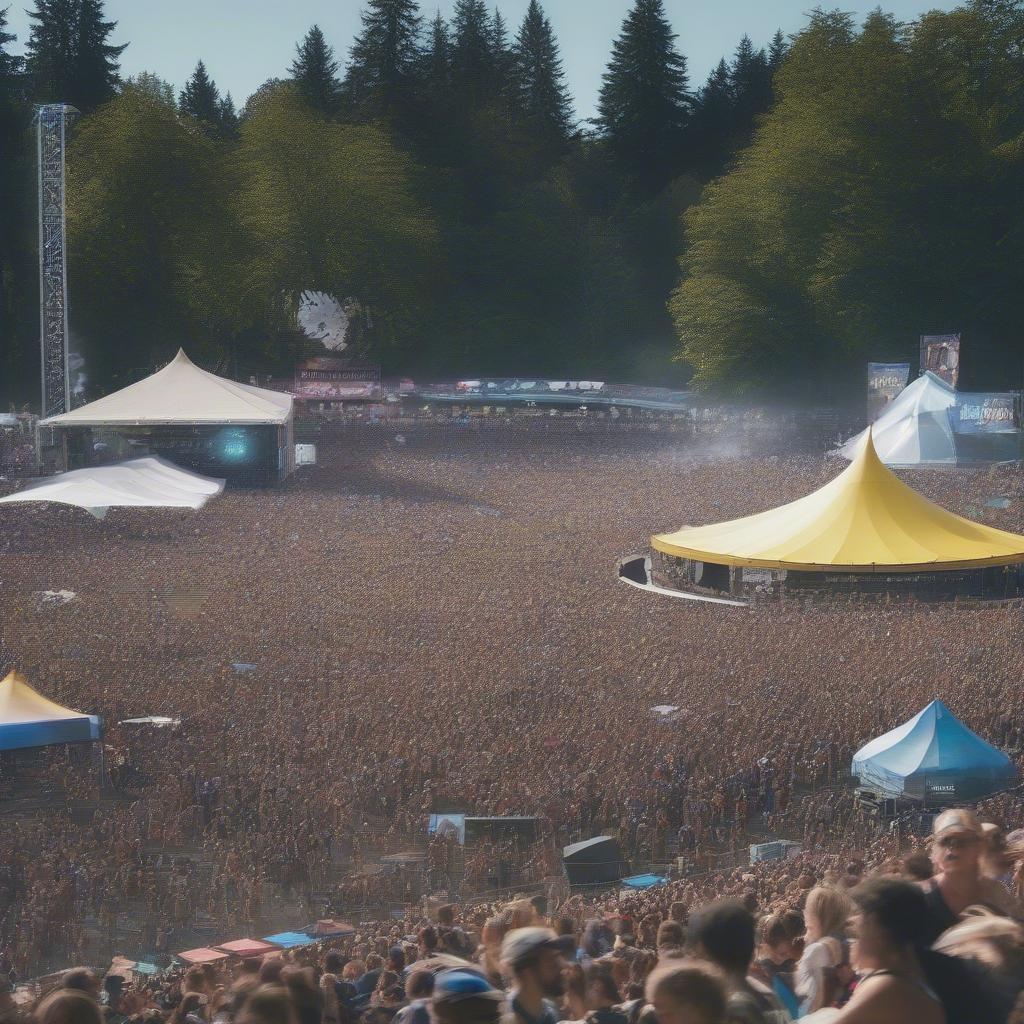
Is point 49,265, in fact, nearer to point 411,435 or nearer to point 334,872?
point 411,435

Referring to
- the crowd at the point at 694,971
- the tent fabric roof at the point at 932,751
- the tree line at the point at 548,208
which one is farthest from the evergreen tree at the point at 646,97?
the crowd at the point at 694,971

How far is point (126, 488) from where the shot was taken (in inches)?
1107

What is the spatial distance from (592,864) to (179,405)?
27472mm

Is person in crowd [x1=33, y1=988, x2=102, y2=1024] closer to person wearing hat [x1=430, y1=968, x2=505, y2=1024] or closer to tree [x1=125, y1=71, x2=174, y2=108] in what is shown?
person wearing hat [x1=430, y1=968, x2=505, y2=1024]

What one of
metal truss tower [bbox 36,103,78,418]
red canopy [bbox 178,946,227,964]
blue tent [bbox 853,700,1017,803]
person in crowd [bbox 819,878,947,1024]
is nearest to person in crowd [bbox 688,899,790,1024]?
person in crowd [bbox 819,878,947,1024]

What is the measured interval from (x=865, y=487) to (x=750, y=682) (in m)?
9.19

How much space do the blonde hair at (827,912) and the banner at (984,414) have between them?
31.2 m

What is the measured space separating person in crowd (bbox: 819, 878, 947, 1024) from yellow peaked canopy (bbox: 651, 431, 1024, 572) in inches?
662

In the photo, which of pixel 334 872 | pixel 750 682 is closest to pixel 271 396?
pixel 750 682

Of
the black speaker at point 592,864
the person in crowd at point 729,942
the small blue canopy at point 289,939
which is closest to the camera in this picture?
the person in crowd at point 729,942

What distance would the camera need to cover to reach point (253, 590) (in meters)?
20.1

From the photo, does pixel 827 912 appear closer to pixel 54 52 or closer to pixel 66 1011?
pixel 66 1011

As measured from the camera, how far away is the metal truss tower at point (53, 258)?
35.1 metres

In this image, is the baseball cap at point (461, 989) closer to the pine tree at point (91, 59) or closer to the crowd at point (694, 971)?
the crowd at point (694, 971)
